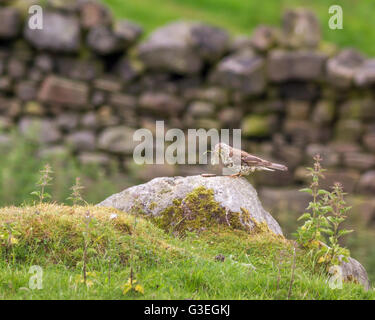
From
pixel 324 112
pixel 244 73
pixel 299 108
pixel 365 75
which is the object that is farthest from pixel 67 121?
pixel 365 75

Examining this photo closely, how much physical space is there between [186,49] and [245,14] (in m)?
6.59

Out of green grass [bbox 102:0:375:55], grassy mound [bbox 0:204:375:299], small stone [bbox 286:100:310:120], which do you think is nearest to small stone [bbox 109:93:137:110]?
green grass [bbox 102:0:375:55]

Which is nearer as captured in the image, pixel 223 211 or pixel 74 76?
pixel 223 211

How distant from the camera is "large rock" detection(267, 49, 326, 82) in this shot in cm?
1599

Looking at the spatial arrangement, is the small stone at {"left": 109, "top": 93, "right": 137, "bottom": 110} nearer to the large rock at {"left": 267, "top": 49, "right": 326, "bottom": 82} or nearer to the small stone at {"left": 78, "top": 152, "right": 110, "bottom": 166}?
the small stone at {"left": 78, "top": 152, "right": 110, "bottom": 166}

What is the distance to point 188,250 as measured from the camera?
6488 mm

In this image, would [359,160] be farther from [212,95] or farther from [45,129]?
[45,129]

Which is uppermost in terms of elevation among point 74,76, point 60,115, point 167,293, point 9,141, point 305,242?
point 74,76

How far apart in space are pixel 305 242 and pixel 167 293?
1984mm

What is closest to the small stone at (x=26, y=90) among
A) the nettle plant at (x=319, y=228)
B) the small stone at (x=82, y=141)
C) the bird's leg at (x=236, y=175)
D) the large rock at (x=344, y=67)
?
the small stone at (x=82, y=141)

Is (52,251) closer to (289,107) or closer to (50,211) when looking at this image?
(50,211)

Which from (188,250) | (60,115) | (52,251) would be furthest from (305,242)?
(60,115)

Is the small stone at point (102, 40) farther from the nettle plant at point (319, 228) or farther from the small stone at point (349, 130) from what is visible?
the nettle plant at point (319, 228)

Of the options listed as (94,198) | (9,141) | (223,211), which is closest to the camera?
(223,211)
